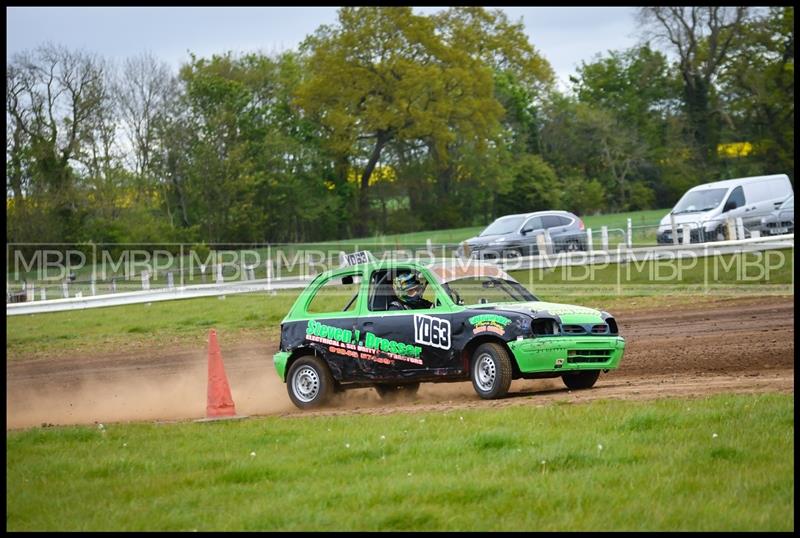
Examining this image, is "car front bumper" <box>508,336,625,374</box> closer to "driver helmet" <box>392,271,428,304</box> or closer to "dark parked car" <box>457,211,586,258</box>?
"driver helmet" <box>392,271,428,304</box>

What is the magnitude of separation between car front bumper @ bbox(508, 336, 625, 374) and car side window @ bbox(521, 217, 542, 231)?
64.0 ft

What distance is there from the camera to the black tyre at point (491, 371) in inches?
469

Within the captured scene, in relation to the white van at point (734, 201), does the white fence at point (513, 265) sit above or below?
below

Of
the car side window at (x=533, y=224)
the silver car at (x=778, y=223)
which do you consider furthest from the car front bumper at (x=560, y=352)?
the car side window at (x=533, y=224)

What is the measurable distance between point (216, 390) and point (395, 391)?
2.44 metres

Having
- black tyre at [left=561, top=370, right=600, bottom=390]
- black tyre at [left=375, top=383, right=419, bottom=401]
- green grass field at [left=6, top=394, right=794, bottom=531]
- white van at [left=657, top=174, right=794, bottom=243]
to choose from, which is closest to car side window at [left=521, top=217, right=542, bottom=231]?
white van at [left=657, top=174, right=794, bottom=243]

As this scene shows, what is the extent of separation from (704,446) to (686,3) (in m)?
47.6

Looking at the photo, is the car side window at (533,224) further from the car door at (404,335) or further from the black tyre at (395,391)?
the car door at (404,335)

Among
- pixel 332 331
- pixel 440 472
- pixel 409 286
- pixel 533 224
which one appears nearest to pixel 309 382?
pixel 332 331

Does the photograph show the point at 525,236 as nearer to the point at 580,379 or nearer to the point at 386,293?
the point at 580,379

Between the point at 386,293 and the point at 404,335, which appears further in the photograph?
the point at 386,293

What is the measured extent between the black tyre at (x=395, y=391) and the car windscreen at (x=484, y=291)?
1.46 meters

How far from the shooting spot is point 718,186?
1228 inches

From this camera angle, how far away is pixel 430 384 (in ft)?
46.8
